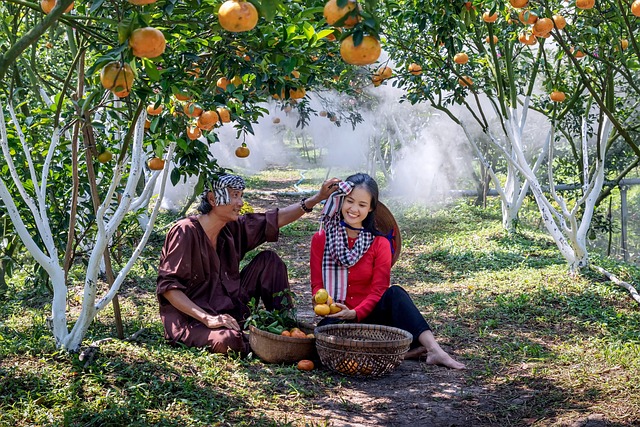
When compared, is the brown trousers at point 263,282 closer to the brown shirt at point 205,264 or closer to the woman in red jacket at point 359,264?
the brown shirt at point 205,264

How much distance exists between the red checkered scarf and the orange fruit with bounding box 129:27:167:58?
7.47 ft

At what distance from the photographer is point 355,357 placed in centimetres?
367

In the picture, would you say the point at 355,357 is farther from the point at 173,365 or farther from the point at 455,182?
the point at 455,182

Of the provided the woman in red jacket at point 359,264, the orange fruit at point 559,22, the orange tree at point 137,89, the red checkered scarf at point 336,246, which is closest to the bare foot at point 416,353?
the woman in red jacket at point 359,264

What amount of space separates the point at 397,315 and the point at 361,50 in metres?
2.56

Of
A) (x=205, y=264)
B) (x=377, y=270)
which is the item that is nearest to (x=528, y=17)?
(x=377, y=270)

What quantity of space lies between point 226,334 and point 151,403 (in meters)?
0.93

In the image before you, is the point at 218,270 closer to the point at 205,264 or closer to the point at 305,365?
the point at 205,264

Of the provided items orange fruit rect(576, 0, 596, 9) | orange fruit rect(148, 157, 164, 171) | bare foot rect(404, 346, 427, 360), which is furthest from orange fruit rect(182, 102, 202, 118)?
orange fruit rect(576, 0, 596, 9)

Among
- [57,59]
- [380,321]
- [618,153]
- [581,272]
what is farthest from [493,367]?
[618,153]

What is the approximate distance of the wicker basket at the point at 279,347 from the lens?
3.88m

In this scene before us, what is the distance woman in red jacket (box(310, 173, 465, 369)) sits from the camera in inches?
165

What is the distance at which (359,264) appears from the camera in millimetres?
4266

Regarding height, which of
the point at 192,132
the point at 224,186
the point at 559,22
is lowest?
the point at 224,186
